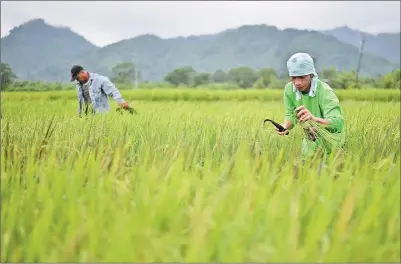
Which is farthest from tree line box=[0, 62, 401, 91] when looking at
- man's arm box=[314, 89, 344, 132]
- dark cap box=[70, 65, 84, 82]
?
man's arm box=[314, 89, 344, 132]

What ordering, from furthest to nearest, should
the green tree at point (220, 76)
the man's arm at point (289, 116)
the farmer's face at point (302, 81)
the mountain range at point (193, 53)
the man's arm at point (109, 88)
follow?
1. the mountain range at point (193, 53)
2. the green tree at point (220, 76)
3. the man's arm at point (109, 88)
4. the man's arm at point (289, 116)
5. the farmer's face at point (302, 81)

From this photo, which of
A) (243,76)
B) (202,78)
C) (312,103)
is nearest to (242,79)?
(243,76)

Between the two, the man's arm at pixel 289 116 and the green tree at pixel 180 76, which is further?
the green tree at pixel 180 76

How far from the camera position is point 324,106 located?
2.70 m

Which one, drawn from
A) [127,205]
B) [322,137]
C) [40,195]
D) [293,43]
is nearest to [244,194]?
[127,205]

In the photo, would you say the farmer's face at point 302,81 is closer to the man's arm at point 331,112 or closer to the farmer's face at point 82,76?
the man's arm at point 331,112

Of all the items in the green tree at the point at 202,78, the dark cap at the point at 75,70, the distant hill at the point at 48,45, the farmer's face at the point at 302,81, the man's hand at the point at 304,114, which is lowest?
the green tree at the point at 202,78

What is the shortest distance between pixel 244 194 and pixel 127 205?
40 cm

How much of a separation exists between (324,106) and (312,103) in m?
0.14

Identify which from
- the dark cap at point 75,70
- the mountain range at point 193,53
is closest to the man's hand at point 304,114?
the dark cap at point 75,70

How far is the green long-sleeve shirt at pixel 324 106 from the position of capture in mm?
2564

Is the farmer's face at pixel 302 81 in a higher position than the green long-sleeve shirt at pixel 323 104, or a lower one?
A: higher

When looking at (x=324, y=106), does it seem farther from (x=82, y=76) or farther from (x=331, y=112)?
(x=82, y=76)

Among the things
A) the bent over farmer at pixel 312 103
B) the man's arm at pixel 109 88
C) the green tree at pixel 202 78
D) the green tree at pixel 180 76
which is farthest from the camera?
the green tree at pixel 202 78
